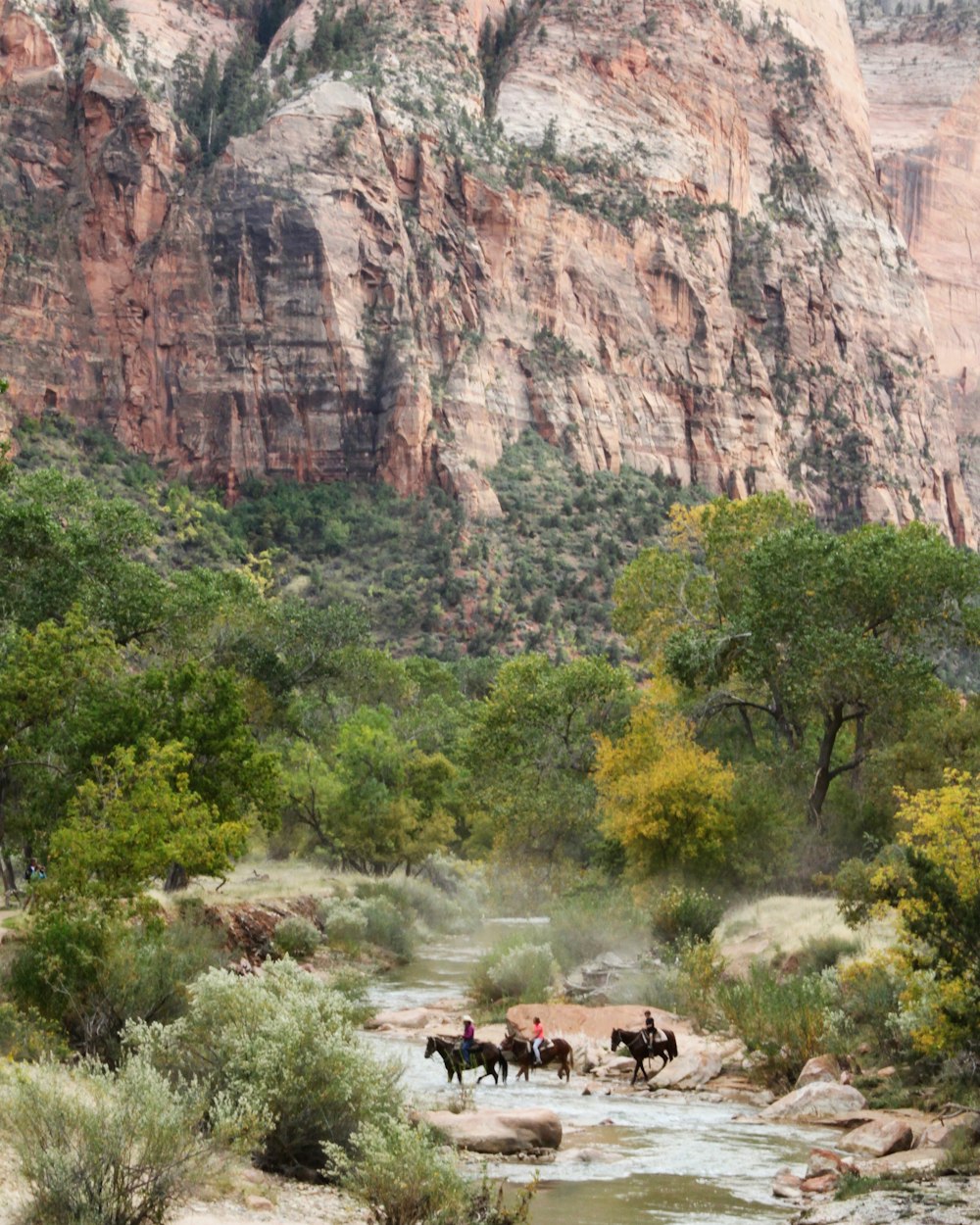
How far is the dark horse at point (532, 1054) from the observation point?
23.6 m

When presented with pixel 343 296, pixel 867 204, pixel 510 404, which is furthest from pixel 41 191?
pixel 867 204

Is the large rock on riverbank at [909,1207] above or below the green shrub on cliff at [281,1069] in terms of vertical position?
below

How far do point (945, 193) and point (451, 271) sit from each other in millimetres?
95952

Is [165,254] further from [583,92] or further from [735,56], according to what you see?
[735,56]

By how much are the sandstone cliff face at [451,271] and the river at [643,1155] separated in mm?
84157

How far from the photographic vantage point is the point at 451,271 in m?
118

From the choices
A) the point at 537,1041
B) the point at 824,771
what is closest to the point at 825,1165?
the point at 537,1041

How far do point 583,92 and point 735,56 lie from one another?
2302 centimetres

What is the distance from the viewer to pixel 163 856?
21.4m

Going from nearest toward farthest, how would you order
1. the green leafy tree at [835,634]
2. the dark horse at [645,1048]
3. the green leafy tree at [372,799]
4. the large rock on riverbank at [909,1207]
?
the large rock on riverbank at [909,1207]
the dark horse at [645,1048]
the green leafy tree at [835,634]
the green leafy tree at [372,799]

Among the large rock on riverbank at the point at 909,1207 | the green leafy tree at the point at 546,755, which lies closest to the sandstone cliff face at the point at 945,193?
the green leafy tree at the point at 546,755

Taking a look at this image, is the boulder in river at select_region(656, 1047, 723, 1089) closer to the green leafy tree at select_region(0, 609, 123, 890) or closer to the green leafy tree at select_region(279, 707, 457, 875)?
the green leafy tree at select_region(0, 609, 123, 890)

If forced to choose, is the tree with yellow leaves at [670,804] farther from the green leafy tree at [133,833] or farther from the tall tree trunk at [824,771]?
the green leafy tree at [133,833]

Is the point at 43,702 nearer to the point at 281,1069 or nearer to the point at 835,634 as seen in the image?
the point at 281,1069
